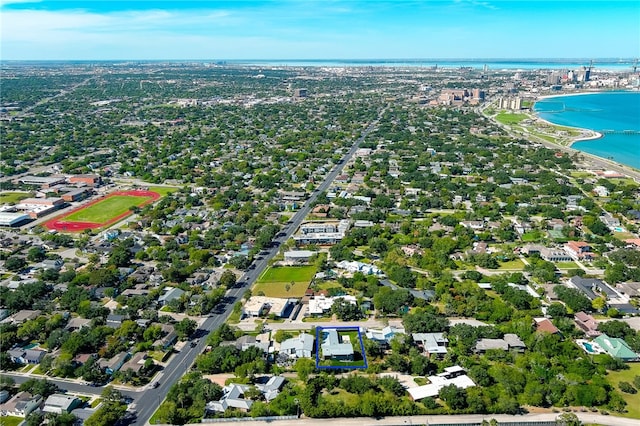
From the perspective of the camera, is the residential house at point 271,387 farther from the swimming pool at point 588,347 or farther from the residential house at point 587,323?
the residential house at point 587,323

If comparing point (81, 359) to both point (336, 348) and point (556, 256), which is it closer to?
point (336, 348)

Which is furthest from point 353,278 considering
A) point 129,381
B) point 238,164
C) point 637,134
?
point 637,134

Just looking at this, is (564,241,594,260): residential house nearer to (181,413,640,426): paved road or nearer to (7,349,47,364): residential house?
(181,413,640,426): paved road

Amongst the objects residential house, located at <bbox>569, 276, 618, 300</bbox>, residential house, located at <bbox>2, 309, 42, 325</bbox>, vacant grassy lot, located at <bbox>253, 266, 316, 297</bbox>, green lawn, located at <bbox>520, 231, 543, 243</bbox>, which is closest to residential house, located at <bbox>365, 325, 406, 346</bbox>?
vacant grassy lot, located at <bbox>253, 266, 316, 297</bbox>

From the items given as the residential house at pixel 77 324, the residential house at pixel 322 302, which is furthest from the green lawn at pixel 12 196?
the residential house at pixel 322 302

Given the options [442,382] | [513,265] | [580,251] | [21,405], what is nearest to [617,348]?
[442,382]

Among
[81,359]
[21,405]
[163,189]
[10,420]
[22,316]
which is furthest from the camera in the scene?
[163,189]
